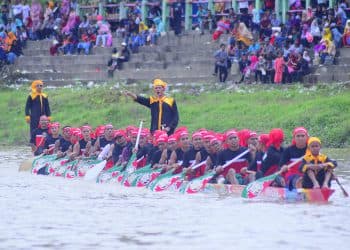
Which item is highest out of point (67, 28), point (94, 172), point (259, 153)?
point (67, 28)

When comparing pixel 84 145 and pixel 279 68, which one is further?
pixel 279 68

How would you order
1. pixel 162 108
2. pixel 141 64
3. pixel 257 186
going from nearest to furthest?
pixel 257 186 < pixel 162 108 < pixel 141 64

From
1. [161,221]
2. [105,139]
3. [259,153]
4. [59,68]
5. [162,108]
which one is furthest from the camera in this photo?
[59,68]

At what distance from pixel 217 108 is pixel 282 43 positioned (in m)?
2.58

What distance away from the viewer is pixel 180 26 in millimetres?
37031

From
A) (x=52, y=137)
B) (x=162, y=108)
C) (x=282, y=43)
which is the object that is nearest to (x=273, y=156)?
(x=162, y=108)

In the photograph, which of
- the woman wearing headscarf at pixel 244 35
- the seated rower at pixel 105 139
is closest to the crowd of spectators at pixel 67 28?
the woman wearing headscarf at pixel 244 35

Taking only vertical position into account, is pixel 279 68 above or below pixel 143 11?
below

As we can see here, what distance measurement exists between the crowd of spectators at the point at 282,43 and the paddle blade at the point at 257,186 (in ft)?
42.2

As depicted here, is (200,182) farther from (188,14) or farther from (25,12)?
(25,12)

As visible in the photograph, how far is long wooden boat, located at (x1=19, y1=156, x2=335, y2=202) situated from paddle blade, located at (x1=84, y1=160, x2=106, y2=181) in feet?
0.50

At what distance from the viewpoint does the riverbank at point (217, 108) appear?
92.7 feet

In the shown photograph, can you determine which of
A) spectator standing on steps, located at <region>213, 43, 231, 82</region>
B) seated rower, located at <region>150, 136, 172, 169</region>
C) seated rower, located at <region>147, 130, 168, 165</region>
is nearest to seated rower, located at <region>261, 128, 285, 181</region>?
seated rower, located at <region>150, 136, 172, 169</region>

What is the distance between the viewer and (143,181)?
21.0 m
